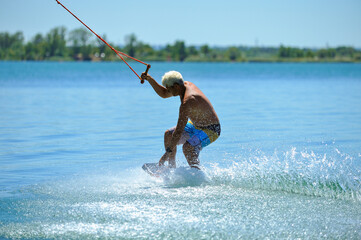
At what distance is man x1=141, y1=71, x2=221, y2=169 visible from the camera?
679cm

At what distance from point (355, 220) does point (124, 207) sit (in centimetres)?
249

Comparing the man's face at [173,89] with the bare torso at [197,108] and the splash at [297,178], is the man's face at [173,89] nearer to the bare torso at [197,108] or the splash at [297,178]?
the bare torso at [197,108]

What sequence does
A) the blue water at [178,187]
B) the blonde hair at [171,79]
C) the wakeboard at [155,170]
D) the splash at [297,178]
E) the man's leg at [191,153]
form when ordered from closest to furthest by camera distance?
the blue water at [178,187] → the splash at [297,178] → the blonde hair at [171,79] → the man's leg at [191,153] → the wakeboard at [155,170]

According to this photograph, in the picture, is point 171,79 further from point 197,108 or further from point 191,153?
point 191,153

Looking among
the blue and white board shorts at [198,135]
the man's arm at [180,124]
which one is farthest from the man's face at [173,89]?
the blue and white board shorts at [198,135]

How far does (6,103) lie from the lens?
2122cm

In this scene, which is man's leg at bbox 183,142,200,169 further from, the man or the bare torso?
the bare torso

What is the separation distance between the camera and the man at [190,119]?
6.79m

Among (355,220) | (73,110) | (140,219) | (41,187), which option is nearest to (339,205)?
(355,220)

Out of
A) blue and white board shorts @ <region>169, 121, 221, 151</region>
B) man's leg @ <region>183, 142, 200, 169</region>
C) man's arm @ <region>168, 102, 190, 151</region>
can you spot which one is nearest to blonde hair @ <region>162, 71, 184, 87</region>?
man's arm @ <region>168, 102, 190, 151</region>

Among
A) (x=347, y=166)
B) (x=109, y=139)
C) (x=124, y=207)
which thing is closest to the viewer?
(x=124, y=207)

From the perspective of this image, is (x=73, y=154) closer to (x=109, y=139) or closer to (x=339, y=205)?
(x=109, y=139)

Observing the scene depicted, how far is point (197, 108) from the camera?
683 centimetres

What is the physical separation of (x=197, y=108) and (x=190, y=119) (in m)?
0.22
